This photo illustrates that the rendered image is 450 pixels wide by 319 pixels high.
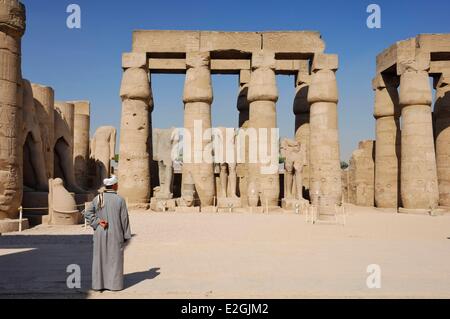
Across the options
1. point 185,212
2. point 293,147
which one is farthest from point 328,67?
point 185,212

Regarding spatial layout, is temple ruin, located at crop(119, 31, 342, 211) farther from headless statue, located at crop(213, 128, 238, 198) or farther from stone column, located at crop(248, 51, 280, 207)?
headless statue, located at crop(213, 128, 238, 198)

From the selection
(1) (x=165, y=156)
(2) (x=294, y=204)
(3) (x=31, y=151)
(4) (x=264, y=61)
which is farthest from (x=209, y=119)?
(3) (x=31, y=151)

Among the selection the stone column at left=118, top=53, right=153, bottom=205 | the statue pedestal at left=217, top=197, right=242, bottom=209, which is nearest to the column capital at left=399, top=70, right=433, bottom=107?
the statue pedestal at left=217, top=197, right=242, bottom=209

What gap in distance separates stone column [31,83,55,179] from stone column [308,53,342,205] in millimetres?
11413

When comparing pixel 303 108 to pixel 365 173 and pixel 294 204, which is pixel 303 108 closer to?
pixel 365 173

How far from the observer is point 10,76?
10.5 m

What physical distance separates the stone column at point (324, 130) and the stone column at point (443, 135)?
5.49 meters

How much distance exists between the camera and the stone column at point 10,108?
33.8 feet

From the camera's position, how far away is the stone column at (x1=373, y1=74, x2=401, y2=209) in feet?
68.8

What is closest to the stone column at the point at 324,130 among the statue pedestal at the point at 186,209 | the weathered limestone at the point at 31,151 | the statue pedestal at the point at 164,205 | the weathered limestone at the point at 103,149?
the statue pedestal at the point at 186,209

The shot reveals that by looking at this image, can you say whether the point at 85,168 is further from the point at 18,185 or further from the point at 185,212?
the point at 18,185

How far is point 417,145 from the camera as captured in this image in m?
18.5

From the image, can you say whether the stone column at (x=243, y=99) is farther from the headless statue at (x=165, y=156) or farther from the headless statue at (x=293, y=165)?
the headless statue at (x=165, y=156)

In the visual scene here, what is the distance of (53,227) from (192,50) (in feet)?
38.9
